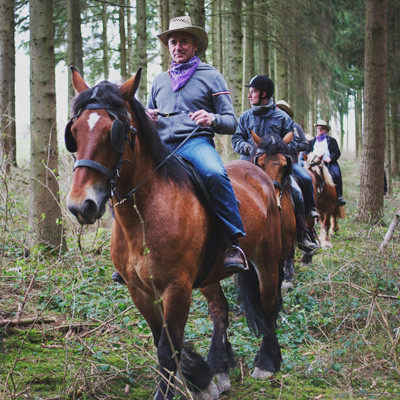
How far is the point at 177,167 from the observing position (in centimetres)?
387

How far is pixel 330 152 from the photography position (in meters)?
12.8

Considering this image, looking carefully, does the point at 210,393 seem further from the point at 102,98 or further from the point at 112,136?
the point at 102,98

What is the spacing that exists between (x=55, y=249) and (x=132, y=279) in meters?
3.84

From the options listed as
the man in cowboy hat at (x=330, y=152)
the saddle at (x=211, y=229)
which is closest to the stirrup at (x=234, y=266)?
the saddle at (x=211, y=229)

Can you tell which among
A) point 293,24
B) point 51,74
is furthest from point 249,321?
point 293,24

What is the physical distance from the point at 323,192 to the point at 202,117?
8352 mm

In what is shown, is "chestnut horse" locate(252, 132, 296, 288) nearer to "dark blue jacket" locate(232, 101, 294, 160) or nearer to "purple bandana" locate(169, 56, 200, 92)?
"dark blue jacket" locate(232, 101, 294, 160)

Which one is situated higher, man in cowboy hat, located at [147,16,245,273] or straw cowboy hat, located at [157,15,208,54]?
straw cowboy hat, located at [157,15,208,54]

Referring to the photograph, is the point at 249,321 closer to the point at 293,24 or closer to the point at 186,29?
the point at 186,29

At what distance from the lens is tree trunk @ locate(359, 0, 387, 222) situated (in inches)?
433

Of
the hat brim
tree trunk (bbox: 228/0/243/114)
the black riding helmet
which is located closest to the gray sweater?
the hat brim

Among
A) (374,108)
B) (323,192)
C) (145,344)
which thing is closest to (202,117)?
(145,344)

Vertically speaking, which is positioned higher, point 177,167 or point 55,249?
point 177,167

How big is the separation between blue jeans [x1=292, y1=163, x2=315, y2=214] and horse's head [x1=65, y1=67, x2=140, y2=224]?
5.74m
